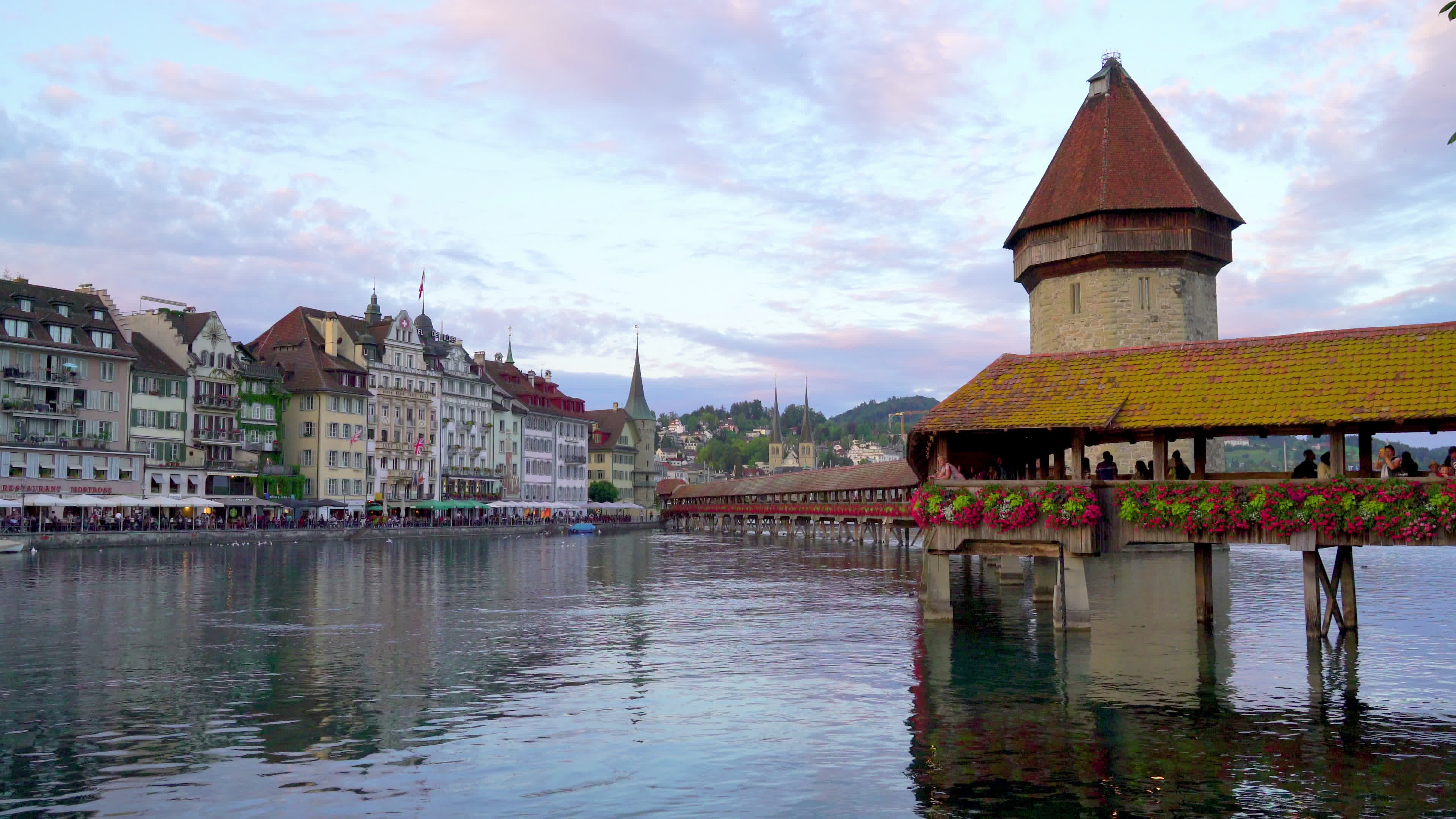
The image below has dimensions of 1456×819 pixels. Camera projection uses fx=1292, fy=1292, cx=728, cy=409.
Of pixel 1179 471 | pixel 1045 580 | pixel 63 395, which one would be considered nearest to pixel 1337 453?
pixel 1179 471

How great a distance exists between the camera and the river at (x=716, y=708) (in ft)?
43.3

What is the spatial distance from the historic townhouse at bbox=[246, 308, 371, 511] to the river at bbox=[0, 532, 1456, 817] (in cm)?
5536

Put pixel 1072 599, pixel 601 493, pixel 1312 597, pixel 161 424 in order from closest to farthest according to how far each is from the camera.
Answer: pixel 1312 597 < pixel 1072 599 < pixel 161 424 < pixel 601 493

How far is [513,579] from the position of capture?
44.9 metres

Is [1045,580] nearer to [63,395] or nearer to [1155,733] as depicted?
[1155,733]

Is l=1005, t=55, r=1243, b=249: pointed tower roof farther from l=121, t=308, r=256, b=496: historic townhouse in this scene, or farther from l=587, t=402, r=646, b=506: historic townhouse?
l=587, t=402, r=646, b=506: historic townhouse

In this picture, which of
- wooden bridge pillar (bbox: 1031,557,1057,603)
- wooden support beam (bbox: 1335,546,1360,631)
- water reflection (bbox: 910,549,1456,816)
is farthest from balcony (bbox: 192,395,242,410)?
wooden support beam (bbox: 1335,546,1360,631)

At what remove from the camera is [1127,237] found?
175 ft

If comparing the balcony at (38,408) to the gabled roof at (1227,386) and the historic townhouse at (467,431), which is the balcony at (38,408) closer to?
the historic townhouse at (467,431)

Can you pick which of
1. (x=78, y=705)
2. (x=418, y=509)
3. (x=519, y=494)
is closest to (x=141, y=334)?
(x=418, y=509)

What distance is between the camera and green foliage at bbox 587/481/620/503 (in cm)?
13925

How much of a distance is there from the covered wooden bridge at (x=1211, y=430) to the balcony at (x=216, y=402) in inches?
2577

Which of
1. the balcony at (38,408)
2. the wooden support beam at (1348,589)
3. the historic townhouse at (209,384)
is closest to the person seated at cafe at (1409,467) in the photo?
the wooden support beam at (1348,589)

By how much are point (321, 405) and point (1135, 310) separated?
58277mm
